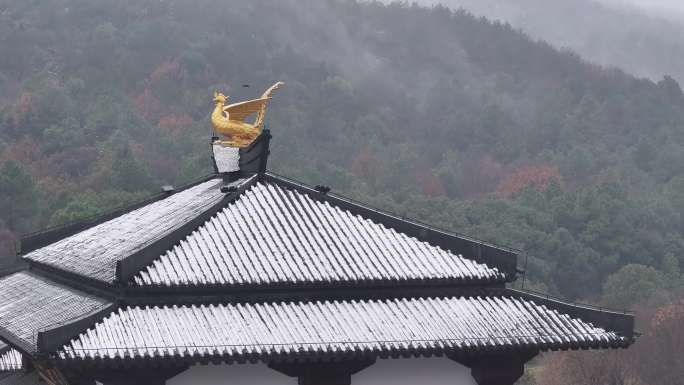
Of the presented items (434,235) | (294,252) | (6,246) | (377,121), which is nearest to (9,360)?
(294,252)

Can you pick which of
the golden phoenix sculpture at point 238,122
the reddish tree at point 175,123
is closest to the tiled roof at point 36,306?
the golden phoenix sculpture at point 238,122

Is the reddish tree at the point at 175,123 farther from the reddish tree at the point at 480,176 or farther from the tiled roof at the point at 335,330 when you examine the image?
the tiled roof at the point at 335,330

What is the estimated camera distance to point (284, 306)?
1363 centimetres

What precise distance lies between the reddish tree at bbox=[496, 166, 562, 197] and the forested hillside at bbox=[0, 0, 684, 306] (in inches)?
20.9

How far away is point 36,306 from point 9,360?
10.3 ft

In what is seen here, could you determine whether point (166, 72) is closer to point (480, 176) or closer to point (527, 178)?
point (480, 176)

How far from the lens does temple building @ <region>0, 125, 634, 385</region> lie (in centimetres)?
1271

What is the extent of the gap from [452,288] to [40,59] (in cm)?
12128

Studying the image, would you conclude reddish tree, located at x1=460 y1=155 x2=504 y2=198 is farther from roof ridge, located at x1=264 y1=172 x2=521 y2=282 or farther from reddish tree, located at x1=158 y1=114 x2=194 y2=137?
roof ridge, located at x1=264 y1=172 x2=521 y2=282

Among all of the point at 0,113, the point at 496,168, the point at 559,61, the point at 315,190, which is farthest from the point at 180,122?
the point at 315,190

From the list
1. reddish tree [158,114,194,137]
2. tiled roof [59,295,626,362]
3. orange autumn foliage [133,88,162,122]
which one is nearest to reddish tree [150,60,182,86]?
orange autumn foliage [133,88,162,122]

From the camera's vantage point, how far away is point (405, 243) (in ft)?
49.3

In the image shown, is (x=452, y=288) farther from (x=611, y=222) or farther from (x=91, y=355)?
(x=611, y=222)

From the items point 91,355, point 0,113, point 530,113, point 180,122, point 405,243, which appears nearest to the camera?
point 91,355
